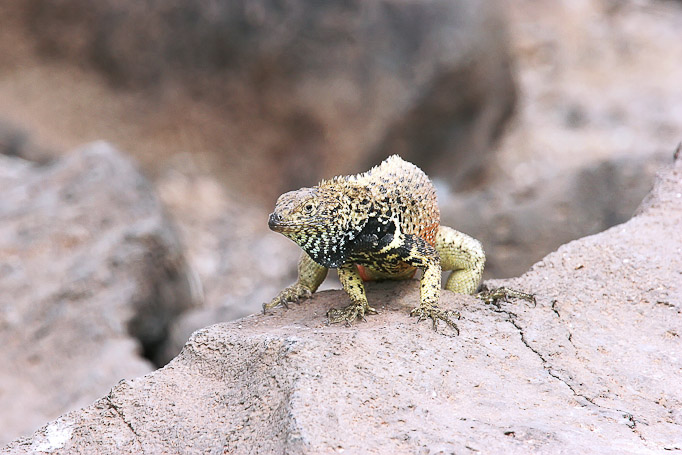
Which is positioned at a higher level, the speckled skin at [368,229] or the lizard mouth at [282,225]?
the speckled skin at [368,229]

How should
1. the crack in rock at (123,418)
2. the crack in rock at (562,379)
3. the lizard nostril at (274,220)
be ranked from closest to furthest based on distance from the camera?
the crack in rock at (562,379)
the crack in rock at (123,418)
the lizard nostril at (274,220)

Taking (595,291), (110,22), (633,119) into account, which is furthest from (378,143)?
(595,291)

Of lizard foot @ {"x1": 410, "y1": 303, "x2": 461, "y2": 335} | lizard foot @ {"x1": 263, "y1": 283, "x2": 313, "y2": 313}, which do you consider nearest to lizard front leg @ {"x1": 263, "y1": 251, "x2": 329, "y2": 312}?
lizard foot @ {"x1": 263, "y1": 283, "x2": 313, "y2": 313}

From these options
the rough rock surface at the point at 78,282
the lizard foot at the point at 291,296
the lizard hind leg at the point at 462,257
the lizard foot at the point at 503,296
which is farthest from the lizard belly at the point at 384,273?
the rough rock surface at the point at 78,282

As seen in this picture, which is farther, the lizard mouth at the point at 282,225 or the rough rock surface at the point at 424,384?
the lizard mouth at the point at 282,225

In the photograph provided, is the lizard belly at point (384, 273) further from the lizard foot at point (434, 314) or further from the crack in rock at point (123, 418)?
the crack in rock at point (123, 418)

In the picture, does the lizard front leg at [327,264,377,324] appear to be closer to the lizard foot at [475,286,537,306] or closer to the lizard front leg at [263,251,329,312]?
the lizard front leg at [263,251,329,312]

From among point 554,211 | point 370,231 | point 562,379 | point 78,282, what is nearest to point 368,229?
point 370,231
